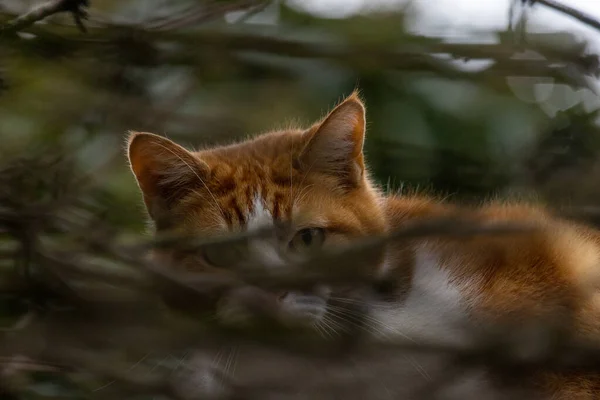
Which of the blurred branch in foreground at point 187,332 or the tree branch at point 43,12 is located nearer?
the blurred branch in foreground at point 187,332

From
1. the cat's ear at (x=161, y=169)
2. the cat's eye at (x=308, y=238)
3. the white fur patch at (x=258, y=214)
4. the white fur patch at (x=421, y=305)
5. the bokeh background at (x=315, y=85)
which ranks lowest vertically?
the white fur patch at (x=421, y=305)

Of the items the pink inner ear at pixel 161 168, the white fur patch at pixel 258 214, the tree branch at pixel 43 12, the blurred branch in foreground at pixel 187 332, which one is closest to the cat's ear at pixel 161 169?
the pink inner ear at pixel 161 168

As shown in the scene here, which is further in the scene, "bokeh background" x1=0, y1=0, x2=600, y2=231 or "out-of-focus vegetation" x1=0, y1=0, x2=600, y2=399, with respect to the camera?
"bokeh background" x1=0, y1=0, x2=600, y2=231

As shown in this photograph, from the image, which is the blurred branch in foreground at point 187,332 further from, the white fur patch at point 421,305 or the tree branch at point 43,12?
the white fur patch at point 421,305

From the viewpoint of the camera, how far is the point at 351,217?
220 centimetres

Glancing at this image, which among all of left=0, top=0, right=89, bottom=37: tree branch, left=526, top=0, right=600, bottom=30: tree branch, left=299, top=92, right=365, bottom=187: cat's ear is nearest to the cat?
left=299, top=92, right=365, bottom=187: cat's ear

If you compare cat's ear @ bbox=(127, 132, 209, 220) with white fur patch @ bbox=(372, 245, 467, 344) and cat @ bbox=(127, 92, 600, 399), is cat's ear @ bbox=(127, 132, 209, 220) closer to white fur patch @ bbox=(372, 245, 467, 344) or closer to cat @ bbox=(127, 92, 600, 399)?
cat @ bbox=(127, 92, 600, 399)

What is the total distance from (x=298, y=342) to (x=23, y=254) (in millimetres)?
331

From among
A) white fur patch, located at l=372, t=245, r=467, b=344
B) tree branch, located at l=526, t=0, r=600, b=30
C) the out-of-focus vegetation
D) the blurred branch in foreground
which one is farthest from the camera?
white fur patch, located at l=372, t=245, r=467, b=344

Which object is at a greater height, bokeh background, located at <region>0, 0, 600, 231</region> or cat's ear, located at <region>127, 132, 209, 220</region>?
bokeh background, located at <region>0, 0, 600, 231</region>

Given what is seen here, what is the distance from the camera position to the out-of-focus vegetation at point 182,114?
0.71 meters

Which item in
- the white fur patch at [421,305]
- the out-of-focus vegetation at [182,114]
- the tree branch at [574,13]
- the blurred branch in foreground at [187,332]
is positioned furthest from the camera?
the white fur patch at [421,305]

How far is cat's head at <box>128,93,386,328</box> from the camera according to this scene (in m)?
2.05

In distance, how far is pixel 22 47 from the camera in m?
1.38
